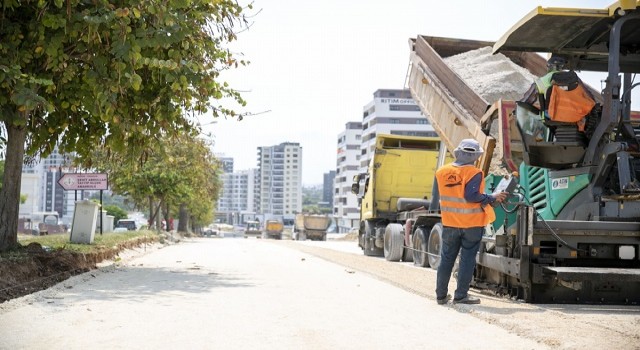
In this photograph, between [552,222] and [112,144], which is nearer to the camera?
[552,222]

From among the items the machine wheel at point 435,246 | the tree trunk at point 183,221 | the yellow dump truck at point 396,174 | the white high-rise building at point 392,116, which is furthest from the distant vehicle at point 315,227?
the white high-rise building at point 392,116

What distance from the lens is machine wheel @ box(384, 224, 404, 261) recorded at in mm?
19516

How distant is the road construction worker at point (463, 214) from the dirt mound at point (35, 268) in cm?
512

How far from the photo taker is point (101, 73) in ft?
34.9

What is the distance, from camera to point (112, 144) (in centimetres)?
1305

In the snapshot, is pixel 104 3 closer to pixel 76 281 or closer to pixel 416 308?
pixel 76 281

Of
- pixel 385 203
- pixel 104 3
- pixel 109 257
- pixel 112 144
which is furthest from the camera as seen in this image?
pixel 385 203

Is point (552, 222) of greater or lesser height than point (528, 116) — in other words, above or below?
below

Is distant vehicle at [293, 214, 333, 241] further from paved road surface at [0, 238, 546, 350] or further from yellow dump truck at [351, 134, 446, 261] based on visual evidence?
paved road surface at [0, 238, 546, 350]

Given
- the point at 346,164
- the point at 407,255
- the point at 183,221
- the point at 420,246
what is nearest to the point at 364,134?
the point at 346,164

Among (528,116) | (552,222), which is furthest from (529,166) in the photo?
(552,222)

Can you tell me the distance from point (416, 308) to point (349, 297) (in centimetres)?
126

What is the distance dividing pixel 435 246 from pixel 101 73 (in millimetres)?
8277

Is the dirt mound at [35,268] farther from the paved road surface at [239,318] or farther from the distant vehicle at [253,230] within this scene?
the distant vehicle at [253,230]
